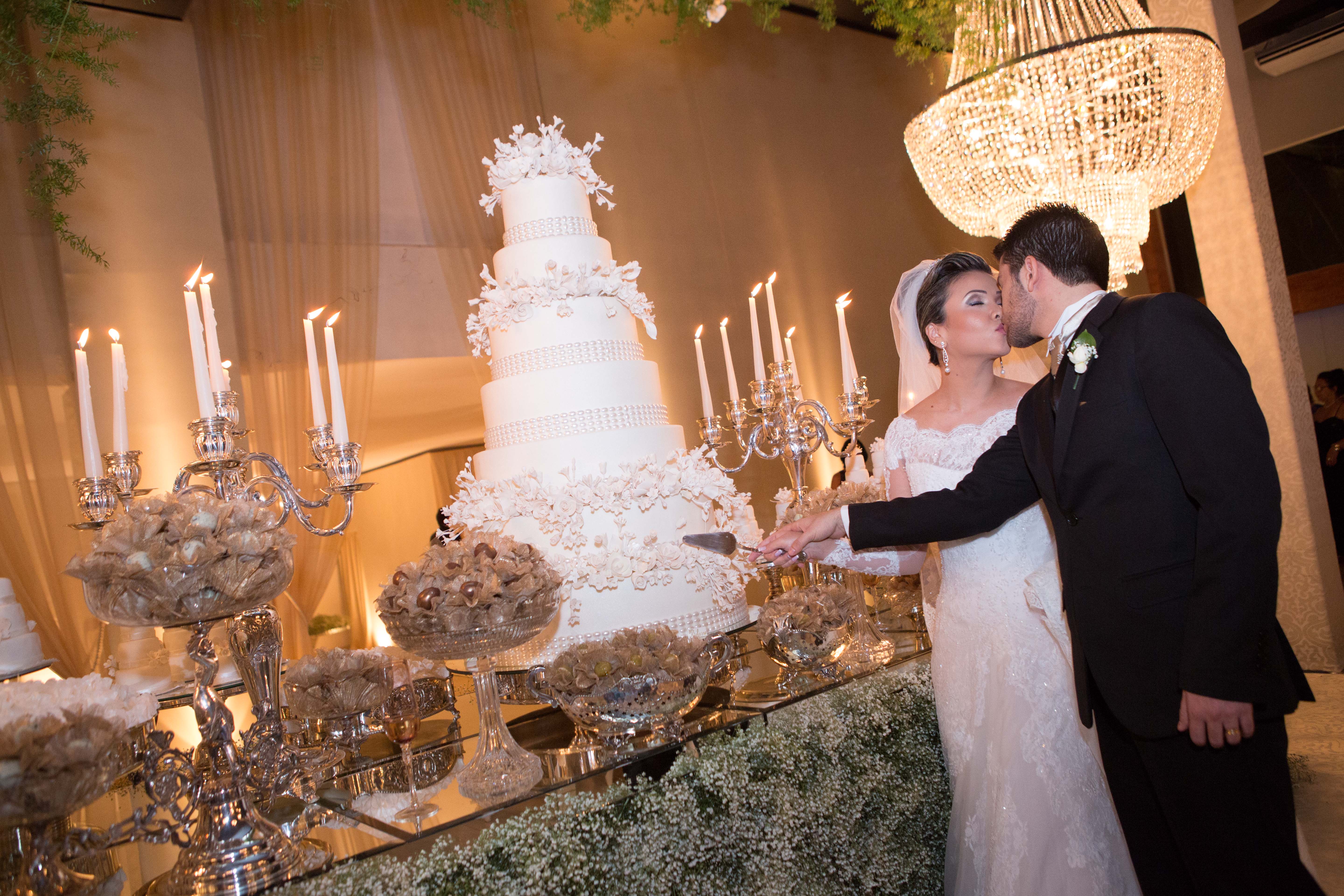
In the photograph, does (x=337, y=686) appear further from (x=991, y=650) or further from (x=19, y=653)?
(x=991, y=650)

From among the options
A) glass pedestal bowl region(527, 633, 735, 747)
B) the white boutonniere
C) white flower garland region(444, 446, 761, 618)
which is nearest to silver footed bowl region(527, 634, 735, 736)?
glass pedestal bowl region(527, 633, 735, 747)

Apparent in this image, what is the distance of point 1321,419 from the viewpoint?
8.89m

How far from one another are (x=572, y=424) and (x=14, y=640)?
1.76 metres

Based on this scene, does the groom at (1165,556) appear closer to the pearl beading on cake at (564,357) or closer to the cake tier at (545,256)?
the pearl beading on cake at (564,357)

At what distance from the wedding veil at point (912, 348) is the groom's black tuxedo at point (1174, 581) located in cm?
81

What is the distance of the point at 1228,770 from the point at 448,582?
67.9 inches

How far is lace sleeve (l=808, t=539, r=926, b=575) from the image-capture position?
2781mm

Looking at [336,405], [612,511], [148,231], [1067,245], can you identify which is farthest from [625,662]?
[148,231]

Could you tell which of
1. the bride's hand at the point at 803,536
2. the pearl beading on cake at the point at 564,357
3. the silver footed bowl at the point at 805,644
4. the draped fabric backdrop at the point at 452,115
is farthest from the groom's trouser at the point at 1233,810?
the draped fabric backdrop at the point at 452,115

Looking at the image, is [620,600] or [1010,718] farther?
[620,600]

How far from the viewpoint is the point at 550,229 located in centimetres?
311

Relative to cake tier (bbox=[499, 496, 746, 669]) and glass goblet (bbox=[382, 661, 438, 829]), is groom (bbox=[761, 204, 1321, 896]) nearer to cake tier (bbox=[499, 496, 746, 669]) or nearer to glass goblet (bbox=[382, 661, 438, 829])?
cake tier (bbox=[499, 496, 746, 669])

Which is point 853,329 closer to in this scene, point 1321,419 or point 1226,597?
point 1321,419

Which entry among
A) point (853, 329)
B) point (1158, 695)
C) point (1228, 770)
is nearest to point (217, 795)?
point (1158, 695)
